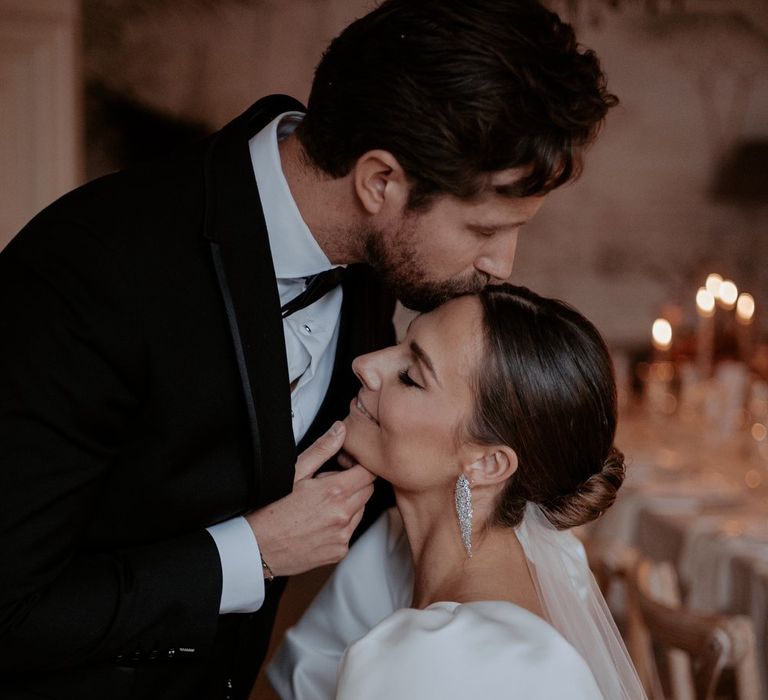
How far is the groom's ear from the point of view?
5.75 ft

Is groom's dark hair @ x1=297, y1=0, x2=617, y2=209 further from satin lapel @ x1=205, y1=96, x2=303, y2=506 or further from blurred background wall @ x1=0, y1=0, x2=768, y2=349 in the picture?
blurred background wall @ x1=0, y1=0, x2=768, y2=349

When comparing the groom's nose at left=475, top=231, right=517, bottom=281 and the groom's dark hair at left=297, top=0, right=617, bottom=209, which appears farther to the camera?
the groom's nose at left=475, top=231, right=517, bottom=281

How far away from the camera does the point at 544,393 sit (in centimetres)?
190

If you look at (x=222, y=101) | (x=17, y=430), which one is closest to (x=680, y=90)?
(x=222, y=101)

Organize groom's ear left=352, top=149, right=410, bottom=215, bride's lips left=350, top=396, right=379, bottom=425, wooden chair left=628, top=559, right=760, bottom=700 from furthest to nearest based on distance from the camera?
wooden chair left=628, top=559, right=760, bottom=700
bride's lips left=350, top=396, right=379, bottom=425
groom's ear left=352, top=149, right=410, bottom=215

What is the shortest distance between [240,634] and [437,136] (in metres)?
1.08

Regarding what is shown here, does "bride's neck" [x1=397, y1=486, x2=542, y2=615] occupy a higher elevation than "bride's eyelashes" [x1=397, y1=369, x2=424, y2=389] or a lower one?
lower

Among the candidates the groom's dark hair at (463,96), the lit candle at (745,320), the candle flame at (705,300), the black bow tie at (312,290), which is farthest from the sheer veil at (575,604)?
the candle flame at (705,300)

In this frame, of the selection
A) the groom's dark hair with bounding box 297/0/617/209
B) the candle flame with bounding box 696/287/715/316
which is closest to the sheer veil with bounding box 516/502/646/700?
the groom's dark hair with bounding box 297/0/617/209

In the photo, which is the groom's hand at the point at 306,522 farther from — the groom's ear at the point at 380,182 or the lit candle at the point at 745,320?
the lit candle at the point at 745,320

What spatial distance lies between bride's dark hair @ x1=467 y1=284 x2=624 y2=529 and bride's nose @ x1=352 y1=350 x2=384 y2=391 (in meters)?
0.20

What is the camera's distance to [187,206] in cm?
172

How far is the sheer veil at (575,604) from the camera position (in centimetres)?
188

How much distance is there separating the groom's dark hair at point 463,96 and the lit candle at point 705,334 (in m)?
3.64
